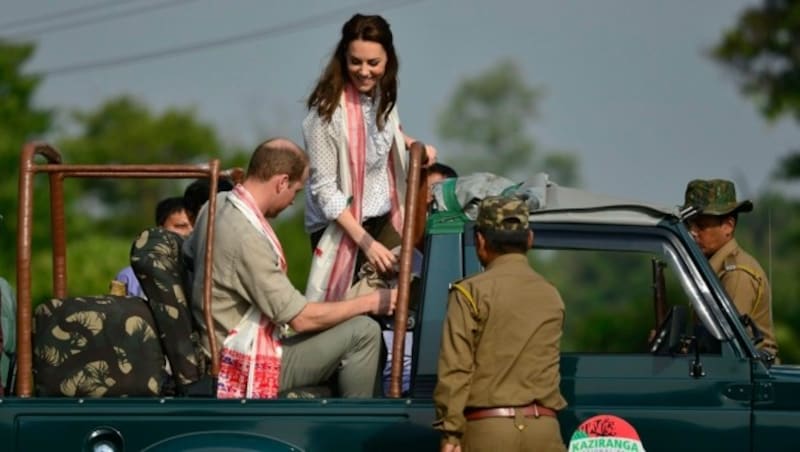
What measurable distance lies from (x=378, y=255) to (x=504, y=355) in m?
1.06

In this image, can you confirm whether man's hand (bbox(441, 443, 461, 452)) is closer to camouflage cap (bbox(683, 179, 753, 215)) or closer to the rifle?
the rifle

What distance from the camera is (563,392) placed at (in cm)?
672

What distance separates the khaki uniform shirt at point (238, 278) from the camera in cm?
687

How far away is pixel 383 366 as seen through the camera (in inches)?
280

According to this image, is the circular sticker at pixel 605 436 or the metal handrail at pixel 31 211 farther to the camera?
the metal handrail at pixel 31 211

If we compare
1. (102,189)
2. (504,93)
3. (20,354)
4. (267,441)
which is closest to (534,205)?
(267,441)

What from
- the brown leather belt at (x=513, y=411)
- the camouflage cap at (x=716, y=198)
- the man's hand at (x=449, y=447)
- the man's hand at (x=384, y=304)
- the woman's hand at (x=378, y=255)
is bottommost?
the man's hand at (x=449, y=447)

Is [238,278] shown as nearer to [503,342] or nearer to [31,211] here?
[31,211]

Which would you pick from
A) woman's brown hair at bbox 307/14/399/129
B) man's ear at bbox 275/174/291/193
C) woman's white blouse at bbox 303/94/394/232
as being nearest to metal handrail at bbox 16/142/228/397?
man's ear at bbox 275/174/291/193

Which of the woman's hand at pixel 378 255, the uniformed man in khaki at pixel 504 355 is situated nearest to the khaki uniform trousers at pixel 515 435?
the uniformed man in khaki at pixel 504 355

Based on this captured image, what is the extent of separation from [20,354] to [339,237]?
1.47 m

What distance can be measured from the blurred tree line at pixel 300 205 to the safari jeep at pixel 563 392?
0.62 metres

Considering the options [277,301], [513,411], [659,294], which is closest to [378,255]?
[277,301]

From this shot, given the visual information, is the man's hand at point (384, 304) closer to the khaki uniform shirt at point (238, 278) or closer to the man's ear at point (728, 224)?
Result: the khaki uniform shirt at point (238, 278)
